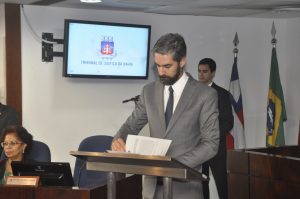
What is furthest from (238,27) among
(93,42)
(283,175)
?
(283,175)

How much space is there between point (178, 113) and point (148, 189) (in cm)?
41

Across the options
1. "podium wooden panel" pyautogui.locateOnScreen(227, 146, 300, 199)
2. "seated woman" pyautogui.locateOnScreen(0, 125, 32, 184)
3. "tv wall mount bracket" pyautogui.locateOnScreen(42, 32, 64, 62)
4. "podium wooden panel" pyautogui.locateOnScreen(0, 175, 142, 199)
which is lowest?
"podium wooden panel" pyautogui.locateOnScreen(227, 146, 300, 199)

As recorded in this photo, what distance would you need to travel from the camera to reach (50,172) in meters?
3.19

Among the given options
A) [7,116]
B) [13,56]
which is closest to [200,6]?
[13,56]

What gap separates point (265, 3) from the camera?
5.87m

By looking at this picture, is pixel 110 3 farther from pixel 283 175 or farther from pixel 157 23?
pixel 283 175

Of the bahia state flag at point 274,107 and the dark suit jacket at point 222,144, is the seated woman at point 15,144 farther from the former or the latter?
the bahia state flag at point 274,107

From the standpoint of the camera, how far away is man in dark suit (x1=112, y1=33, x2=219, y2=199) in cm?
289

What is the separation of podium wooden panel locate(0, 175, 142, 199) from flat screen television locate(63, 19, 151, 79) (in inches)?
121

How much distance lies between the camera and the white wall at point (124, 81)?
626 centimetres

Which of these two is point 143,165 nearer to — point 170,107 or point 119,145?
point 119,145

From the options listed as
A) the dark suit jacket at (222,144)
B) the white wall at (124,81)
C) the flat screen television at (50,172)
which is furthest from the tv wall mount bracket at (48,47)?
the flat screen television at (50,172)

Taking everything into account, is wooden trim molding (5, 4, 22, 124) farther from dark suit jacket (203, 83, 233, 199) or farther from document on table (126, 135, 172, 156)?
document on table (126, 135, 172, 156)

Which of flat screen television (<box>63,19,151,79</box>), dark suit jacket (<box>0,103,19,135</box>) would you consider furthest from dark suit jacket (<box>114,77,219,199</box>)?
flat screen television (<box>63,19,151,79</box>)
